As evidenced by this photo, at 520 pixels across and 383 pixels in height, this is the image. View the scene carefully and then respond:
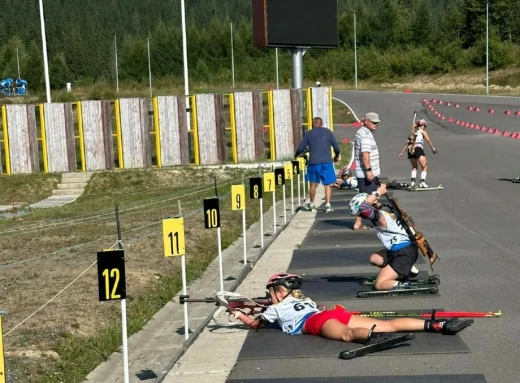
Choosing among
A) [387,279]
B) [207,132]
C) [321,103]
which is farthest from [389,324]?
[321,103]

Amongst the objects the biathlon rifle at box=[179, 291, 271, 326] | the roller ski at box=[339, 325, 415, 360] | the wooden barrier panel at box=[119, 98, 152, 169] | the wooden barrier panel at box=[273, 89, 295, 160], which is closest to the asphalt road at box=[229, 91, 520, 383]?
the roller ski at box=[339, 325, 415, 360]

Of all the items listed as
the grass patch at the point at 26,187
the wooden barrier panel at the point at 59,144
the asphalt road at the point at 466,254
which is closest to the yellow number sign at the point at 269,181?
the asphalt road at the point at 466,254

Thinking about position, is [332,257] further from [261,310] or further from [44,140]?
[44,140]

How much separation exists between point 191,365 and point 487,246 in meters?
7.61

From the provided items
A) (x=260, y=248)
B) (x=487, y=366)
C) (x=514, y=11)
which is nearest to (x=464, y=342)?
(x=487, y=366)

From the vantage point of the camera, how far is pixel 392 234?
12820mm

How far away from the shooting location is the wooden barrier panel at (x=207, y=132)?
35094 millimetres

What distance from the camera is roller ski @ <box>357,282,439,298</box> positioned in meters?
12.6

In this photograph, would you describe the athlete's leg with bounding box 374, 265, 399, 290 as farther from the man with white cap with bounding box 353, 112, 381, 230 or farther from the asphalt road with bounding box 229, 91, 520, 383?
the man with white cap with bounding box 353, 112, 381, 230

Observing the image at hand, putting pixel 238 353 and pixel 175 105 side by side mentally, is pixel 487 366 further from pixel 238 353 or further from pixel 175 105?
pixel 175 105

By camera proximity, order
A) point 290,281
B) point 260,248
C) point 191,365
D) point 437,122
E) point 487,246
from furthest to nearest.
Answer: point 437,122, point 260,248, point 487,246, point 290,281, point 191,365

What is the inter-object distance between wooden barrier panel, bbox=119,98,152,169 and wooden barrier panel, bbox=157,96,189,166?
56 cm

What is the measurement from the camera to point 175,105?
115ft

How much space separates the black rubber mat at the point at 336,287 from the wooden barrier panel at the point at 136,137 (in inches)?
853
